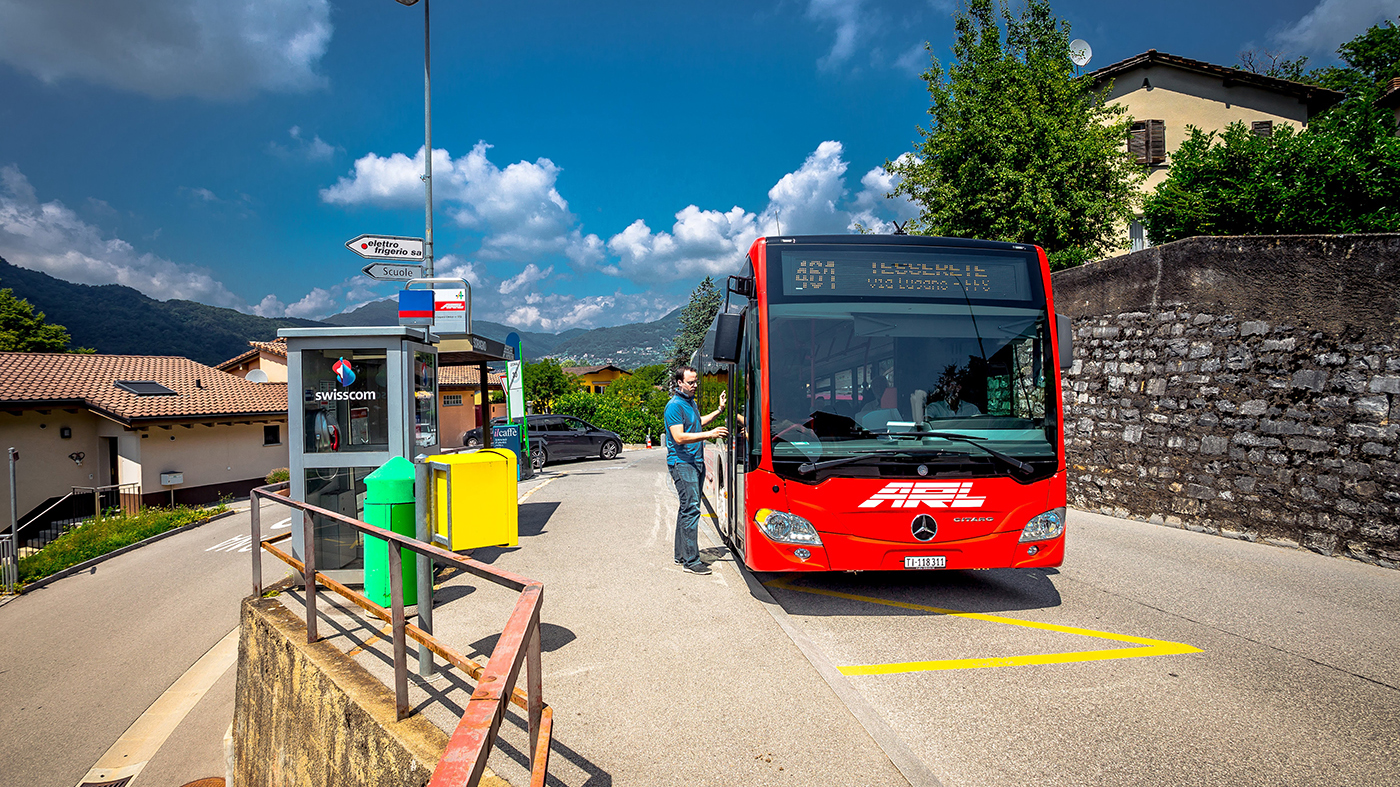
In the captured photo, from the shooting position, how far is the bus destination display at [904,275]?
5418mm

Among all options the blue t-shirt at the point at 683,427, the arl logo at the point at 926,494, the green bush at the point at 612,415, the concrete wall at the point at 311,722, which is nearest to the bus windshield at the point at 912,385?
the arl logo at the point at 926,494

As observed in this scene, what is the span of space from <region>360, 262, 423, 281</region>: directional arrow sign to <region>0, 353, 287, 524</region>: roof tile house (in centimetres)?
2445

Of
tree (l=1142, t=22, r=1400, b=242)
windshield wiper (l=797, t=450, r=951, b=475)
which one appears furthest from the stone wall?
tree (l=1142, t=22, r=1400, b=242)

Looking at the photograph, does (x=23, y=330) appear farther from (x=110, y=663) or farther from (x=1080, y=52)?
(x=1080, y=52)

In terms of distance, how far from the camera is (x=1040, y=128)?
17.0 metres

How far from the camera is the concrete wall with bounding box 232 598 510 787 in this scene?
3.13 m

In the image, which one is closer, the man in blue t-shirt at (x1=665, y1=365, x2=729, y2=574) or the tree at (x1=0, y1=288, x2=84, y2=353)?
the man in blue t-shirt at (x1=665, y1=365, x2=729, y2=574)

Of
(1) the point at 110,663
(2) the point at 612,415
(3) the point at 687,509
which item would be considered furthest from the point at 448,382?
(3) the point at 687,509

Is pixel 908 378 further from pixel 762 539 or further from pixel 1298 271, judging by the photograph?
pixel 1298 271

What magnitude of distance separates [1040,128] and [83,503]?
35.5 m

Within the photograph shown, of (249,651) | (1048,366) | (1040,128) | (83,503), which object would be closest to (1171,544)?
(1048,366)

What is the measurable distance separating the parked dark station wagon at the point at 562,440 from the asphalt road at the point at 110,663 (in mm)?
9341

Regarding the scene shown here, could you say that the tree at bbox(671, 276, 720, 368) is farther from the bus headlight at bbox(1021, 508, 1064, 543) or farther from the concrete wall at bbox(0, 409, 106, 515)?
the bus headlight at bbox(1021, 508, 1064, 543)

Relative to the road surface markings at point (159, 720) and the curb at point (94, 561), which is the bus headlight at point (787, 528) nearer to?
the road surface markings at point (159, 720)
